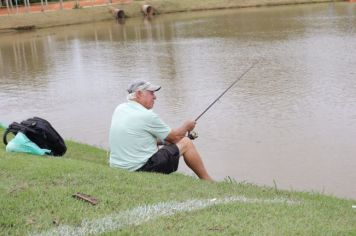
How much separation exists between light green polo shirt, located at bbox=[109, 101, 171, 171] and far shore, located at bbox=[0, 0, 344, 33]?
31.3 m

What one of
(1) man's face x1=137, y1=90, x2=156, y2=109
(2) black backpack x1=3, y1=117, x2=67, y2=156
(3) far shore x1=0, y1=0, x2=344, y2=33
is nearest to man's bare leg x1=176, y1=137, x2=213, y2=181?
(1) man's face x1=137, y1=90, x2=156, y2=109

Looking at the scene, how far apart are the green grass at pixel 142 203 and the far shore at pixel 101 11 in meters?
31.6

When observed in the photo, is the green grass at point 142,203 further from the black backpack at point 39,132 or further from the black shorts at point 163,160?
the black backpack at point 39,132

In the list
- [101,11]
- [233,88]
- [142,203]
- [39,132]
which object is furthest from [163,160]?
[101,11]

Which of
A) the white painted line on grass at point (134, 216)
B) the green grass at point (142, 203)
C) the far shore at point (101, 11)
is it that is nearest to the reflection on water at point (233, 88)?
the green grass at point (142, 203)

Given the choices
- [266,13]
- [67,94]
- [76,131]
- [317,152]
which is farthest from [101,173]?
[266,13]

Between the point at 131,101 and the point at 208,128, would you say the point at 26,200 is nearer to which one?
the point at 131,101

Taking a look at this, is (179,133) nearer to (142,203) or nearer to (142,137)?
(142,137)

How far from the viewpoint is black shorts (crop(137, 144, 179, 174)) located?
18.5 feet

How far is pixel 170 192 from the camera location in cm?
476

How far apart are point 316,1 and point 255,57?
2215 cm

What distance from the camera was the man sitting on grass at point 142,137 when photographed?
554 cm

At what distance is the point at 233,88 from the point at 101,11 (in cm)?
2797

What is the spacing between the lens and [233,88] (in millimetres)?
13055
